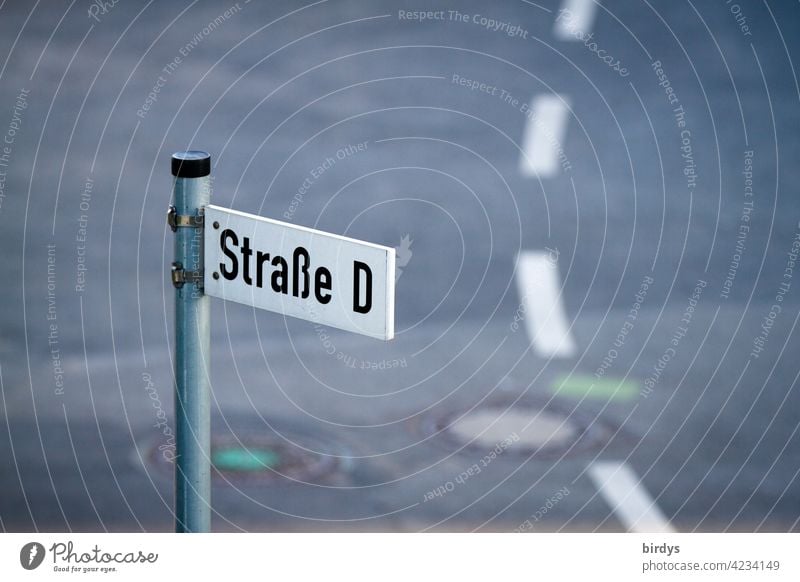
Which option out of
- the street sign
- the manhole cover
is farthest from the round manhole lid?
the street sign

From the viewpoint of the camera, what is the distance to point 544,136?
984 centimetres

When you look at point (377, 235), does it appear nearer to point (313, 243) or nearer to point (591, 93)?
Result: point (591, 93)

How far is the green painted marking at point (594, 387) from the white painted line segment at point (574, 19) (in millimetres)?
3460

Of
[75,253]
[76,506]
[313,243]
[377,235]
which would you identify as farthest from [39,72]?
[313,243]

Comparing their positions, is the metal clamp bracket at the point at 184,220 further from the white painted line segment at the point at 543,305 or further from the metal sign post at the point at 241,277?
the white painted line segment at the point at 543,305

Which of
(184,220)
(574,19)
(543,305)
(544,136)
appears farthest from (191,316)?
(574,19)

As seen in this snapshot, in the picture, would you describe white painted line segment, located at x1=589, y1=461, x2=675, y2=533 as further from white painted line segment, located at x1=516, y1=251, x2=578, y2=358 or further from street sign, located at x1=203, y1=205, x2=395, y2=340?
street sign, located at x1=203, y1=205, x2=395, y2=340

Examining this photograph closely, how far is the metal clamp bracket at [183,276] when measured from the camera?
14.0ft

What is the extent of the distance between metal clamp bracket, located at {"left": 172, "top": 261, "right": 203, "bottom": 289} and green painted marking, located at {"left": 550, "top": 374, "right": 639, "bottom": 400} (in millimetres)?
3615

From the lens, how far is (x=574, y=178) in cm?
950

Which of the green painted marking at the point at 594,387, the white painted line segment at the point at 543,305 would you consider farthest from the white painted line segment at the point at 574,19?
the green painted marking at the point at 594,387

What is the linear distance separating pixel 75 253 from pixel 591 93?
11.1ft

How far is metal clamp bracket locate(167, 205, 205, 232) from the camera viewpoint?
13.8ft

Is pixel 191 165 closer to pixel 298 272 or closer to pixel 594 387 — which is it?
pixel 298 272
